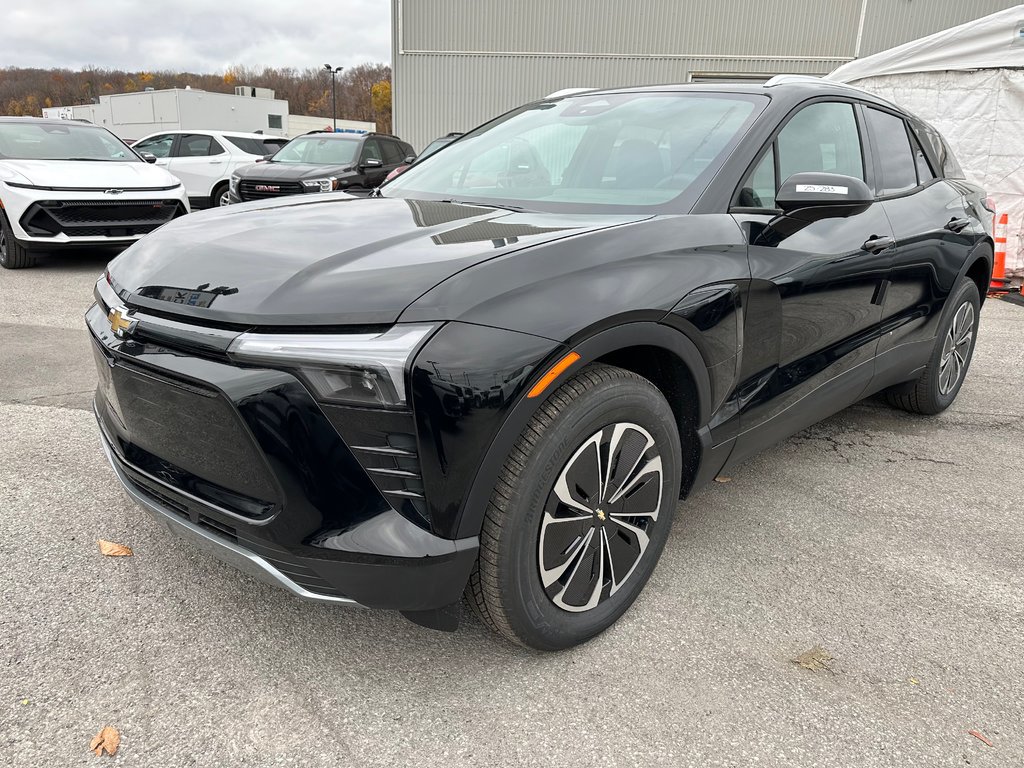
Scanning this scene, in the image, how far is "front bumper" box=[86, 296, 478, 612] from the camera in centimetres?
169

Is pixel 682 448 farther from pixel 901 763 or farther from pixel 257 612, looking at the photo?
pixel 257 612

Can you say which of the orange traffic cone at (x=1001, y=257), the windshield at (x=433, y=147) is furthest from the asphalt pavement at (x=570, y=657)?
the orange traffic cone at (x=1001, y=257)

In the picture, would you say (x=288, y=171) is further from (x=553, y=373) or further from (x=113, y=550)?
(x=553, y=373)

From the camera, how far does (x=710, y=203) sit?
2410 mm

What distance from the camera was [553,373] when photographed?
5.97ft

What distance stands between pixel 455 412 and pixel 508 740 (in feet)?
2.76

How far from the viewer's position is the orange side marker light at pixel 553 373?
5.89 feet

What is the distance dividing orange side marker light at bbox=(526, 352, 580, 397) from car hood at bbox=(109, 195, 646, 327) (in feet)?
1.00

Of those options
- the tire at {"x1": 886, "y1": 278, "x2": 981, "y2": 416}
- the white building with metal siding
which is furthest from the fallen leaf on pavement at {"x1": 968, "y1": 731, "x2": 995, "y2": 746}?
the white building with metal siding

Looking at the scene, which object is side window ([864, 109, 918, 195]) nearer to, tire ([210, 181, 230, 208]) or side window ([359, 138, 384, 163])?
side window ([359, 138, 384, 163])

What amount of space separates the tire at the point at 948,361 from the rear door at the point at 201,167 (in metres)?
12.3

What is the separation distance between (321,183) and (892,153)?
30.3ft

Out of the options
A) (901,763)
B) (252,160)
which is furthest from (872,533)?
(252,160)

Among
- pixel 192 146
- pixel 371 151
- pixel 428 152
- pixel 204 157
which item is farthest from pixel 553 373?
pixel 192 146
